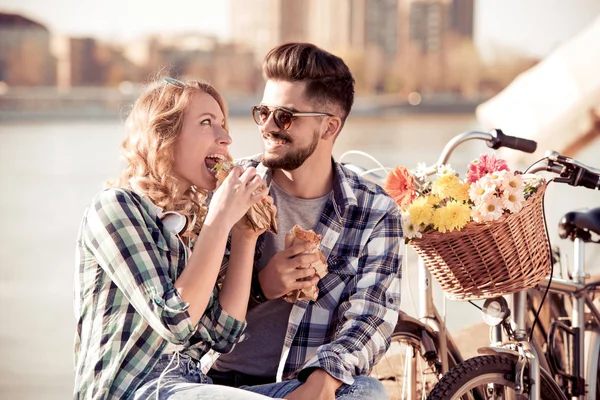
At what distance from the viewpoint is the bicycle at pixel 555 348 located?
2201 millimetres

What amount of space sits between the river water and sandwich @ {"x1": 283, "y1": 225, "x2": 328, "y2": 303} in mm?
446

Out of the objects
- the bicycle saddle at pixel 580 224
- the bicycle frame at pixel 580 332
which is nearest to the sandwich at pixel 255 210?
the bicycle frame at pixel 580 332

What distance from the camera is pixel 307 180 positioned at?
2225mm

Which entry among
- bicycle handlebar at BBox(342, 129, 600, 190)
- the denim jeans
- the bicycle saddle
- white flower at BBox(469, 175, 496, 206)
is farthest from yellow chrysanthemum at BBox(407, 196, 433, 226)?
the bicycle saddle

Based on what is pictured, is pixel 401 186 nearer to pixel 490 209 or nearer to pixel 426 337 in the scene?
pixel 490 209

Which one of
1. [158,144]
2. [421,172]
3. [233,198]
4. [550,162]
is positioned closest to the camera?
[233,198]

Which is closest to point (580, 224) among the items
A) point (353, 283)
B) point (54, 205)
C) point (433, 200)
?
point (433, 200)

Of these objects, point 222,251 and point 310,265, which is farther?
point 310,265

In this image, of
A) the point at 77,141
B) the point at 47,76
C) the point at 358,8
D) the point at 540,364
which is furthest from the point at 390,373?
the point at 358,8

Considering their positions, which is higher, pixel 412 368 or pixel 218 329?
pixel 218 329

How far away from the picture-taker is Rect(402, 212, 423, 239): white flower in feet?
7.04

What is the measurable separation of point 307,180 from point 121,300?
2.23 feet

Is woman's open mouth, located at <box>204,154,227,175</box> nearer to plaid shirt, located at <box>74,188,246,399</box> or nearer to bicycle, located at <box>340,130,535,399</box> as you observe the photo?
plaid shirt, located at <box>74,188,246,399</box>

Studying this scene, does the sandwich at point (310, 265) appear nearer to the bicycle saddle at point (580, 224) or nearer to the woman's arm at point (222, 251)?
the woman's arm at point (222, 251)
